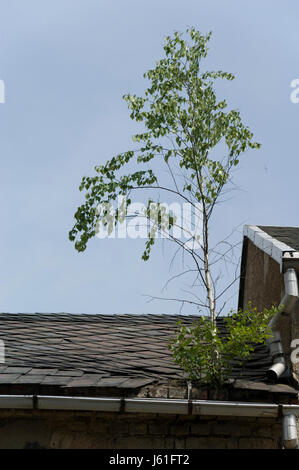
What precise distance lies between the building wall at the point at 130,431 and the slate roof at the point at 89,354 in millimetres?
286

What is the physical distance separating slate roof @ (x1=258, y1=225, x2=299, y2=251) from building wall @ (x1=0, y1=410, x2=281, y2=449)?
7.51ft

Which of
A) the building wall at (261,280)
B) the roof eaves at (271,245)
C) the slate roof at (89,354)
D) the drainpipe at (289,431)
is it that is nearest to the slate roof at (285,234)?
the roof eaves at (271,245)

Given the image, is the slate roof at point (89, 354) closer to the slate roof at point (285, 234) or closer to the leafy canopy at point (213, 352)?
the leafy canopy at point (213, 352)

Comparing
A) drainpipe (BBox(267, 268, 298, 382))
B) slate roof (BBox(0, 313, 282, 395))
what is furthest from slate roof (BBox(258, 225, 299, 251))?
slate roof (BBox(0, 313, 282, 395))

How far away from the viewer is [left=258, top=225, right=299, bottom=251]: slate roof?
7737 mm

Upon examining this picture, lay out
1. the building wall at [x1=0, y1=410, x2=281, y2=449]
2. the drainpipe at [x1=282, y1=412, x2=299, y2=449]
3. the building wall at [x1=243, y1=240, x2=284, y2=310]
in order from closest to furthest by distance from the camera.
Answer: the drainpipe at [x1=282, y1=412, x2=299, y2=449]
the building wall at [x1=0, y1=410, x2=281, y2=449]
the building wall at [x1=243, y1=240, x2=284, y2=310]

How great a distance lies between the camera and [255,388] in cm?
572

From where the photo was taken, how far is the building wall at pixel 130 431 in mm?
5766

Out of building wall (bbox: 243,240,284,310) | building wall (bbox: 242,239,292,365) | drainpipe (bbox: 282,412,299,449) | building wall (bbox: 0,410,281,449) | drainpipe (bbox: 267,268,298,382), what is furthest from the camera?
building wall (bbox: 243,240,284,310)

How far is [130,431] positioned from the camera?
5.79m

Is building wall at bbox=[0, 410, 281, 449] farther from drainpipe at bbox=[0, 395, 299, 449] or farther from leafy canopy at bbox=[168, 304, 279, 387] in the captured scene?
leafy canopy at bbox=[168, 304, 279, 387]

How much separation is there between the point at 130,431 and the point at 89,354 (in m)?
1.27
